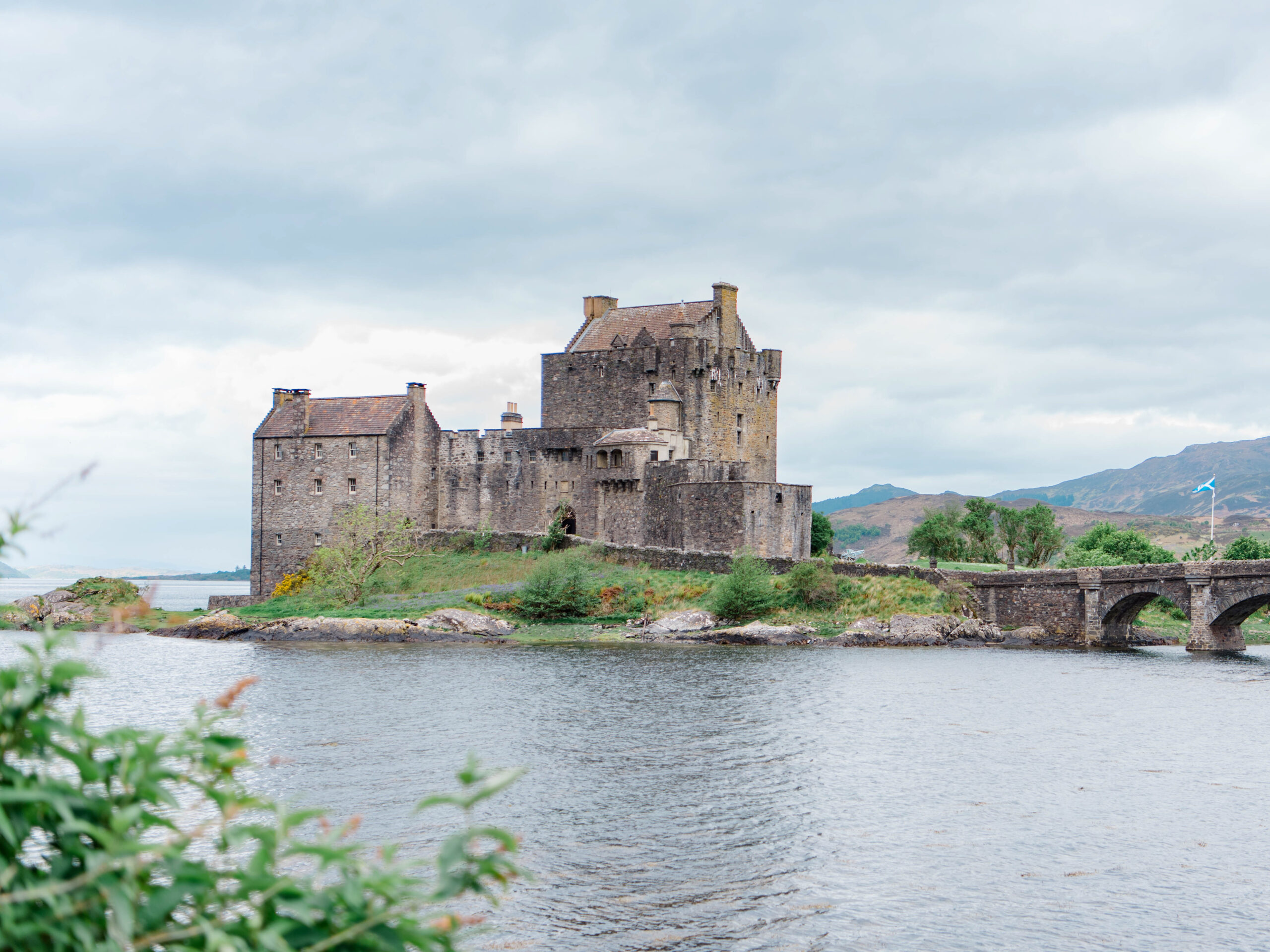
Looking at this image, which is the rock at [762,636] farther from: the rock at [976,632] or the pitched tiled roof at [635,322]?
the pitched tiled roof at [635,322]

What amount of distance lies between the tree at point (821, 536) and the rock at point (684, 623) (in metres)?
24.3

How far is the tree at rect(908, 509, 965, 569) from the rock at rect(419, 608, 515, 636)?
3923cm

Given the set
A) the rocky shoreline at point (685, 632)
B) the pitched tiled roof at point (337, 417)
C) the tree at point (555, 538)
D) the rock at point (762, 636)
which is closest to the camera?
the rock at point (762, 636)

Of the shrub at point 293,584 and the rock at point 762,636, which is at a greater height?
the shrub at point 293,584

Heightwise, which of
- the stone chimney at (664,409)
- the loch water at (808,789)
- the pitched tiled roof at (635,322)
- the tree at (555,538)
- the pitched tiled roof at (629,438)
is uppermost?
the pitched tiled roof at (635,322)

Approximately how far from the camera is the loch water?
13.4 metres

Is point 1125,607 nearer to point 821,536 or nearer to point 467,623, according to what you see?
point 821,536

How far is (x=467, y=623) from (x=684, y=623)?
33.3 feet

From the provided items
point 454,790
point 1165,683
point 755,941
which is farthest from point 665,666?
point 755,941

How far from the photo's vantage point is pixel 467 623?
51.8 m

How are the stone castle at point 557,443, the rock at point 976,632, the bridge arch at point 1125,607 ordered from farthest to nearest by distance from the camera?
the stone castle at point 557,443 → the rock at point 976,632 → the bridge arch at point 1125,607

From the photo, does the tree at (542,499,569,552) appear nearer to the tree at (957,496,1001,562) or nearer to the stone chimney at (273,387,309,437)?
the stone chimney at (273,387,309,437)

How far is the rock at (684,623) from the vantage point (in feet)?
166

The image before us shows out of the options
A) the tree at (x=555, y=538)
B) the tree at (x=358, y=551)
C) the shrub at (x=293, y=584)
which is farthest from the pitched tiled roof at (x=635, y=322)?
the shrub at (x=293, y=584)
